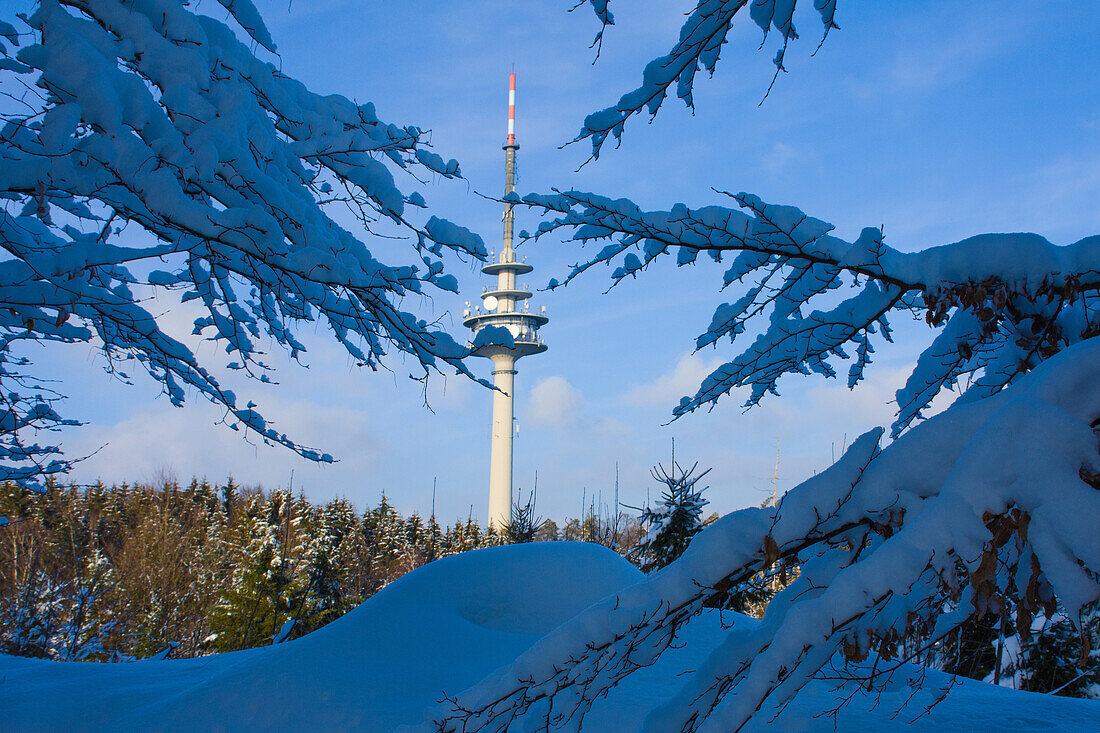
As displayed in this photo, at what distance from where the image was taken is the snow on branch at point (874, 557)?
4.66ft

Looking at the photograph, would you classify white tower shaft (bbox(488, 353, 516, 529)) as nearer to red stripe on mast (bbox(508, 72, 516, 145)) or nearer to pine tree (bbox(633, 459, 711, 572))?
red stripe on mast (bbox(508, 72, 516, 145))

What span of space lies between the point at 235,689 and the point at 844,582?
2.55 metres

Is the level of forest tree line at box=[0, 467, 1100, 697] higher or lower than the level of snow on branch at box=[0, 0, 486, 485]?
lower

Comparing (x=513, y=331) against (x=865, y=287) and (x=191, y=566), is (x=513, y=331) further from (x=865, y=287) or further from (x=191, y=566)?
(x=865, y=287)

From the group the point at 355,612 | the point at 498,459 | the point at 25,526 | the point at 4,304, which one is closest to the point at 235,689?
the point at 355,612

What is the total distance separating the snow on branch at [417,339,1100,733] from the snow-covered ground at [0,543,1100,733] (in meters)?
0.63

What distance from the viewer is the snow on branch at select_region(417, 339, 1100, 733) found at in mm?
1419

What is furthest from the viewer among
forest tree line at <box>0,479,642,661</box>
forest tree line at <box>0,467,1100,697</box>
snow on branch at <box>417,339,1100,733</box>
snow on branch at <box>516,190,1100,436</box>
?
forest tree line at <box>0,479,642,661</box>

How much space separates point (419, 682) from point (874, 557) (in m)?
2.03

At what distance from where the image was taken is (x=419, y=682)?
2900 millimetres

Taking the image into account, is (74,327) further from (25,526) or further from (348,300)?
(25,526)

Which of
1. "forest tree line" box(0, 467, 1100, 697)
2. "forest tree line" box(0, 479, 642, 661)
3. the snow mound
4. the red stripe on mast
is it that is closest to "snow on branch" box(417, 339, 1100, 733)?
"forest tree line" box(0, 467, 1100, 697)

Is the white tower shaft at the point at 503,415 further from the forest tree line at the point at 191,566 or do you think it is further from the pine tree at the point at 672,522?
the pine tree at the point at 672,522

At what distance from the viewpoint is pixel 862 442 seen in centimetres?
178
